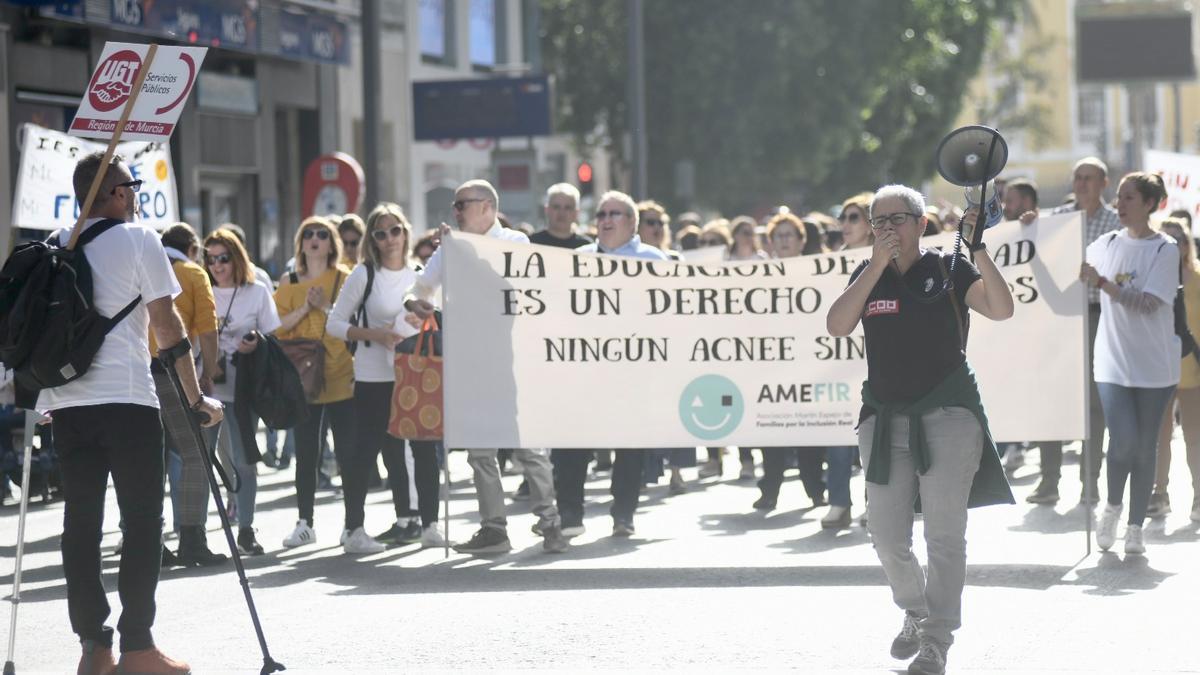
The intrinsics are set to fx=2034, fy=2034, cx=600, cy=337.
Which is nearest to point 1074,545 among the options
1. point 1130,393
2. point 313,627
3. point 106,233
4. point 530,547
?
point 1130,393

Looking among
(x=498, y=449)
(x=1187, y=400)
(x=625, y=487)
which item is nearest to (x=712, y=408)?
(x=625, y=487)

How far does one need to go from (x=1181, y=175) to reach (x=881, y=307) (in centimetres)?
925

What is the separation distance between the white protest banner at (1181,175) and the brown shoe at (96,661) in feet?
34.7

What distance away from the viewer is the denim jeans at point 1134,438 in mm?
9891

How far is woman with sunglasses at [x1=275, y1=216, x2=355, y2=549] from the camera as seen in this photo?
11.1 metres

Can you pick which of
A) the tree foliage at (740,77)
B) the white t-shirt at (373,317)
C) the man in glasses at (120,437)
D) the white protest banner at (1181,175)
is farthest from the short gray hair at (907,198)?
the tree foliage at (740,77)

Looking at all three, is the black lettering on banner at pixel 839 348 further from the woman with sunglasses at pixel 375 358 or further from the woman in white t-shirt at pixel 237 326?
the woman in white t-shirt at pixel 237 326

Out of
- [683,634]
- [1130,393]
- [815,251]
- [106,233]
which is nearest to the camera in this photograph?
[106,233]

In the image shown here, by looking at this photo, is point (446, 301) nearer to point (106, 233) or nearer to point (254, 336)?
point (254, 336)

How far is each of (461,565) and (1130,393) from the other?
3439 millimetres

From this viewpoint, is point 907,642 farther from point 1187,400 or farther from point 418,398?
point 1187,400

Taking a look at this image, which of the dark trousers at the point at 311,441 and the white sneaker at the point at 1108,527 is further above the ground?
the dark trousers at the point at 311,441

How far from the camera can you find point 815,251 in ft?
46.3

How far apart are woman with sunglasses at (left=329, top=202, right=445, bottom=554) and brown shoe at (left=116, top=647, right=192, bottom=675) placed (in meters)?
3.56
